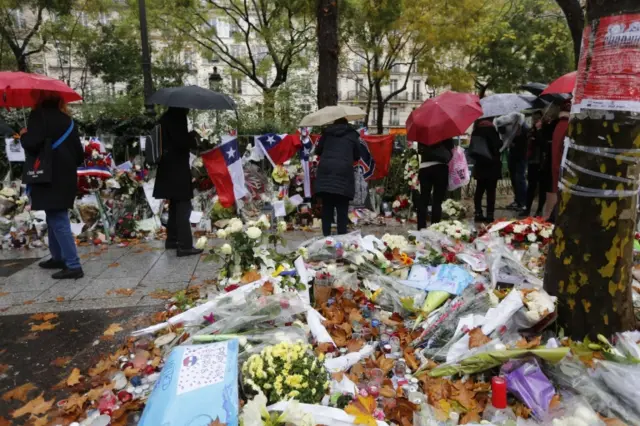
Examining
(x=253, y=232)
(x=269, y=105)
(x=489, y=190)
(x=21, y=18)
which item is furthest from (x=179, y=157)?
(x=21, y=18)

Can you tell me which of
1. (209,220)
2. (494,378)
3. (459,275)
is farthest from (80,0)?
(494,378)

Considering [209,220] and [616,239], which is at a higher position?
[616,239]

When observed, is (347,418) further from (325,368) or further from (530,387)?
(530,387)

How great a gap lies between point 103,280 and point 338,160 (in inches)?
112

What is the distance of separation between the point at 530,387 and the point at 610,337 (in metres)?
0.84

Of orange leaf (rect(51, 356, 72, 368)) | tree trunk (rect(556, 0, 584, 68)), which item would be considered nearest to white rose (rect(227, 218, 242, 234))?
orange leaf (rect(51, 356, 72, 368))

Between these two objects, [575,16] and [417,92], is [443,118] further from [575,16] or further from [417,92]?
[417,92]

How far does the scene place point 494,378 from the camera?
233cm

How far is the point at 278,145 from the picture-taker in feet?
25.2

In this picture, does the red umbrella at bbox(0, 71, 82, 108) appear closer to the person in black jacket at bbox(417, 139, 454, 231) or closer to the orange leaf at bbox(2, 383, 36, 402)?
the orange leaf at bbox(2, 383, 36, 402)

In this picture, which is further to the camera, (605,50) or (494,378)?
(605,50)

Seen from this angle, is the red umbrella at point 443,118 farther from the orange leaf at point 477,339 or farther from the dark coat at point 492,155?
the orange leaf at point 477,339

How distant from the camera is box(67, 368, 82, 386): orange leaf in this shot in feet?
9.07

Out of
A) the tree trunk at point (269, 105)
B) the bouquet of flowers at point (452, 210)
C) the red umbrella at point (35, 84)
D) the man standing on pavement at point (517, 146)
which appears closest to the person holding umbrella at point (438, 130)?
the bouquet of flowers at point (452, 210)
